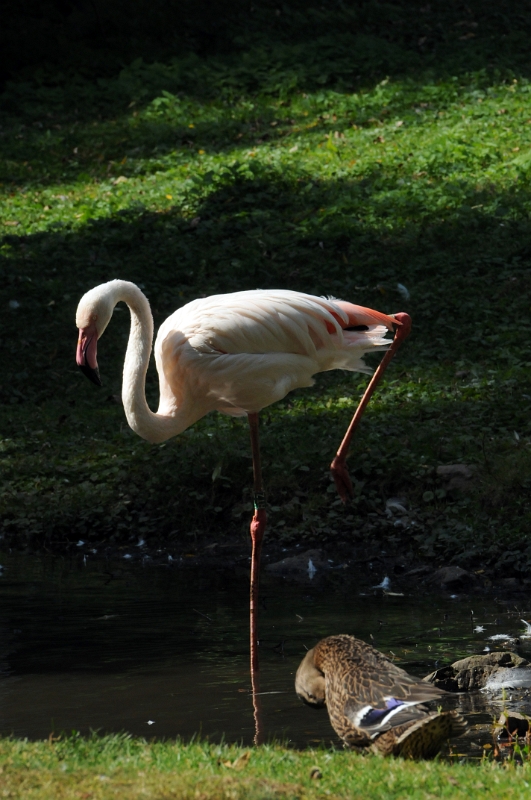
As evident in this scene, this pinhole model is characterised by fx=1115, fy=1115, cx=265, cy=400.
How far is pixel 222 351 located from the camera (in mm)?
6414

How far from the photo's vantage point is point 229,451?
8.58 m

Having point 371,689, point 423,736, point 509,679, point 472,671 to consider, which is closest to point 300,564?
point 472,671

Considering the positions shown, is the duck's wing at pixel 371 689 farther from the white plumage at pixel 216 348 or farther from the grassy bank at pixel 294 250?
the grassy bank at pixel 294 250

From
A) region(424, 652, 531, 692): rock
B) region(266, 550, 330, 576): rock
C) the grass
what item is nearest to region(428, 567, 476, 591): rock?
region(266, 550, 330, 576): rock

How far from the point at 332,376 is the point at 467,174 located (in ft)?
12.5

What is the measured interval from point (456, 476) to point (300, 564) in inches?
52.3

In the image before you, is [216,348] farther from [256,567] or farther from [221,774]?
[221,774]

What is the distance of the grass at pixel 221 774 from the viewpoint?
3486 millimetres

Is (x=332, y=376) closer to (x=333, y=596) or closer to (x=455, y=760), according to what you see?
(x=333, y=596)

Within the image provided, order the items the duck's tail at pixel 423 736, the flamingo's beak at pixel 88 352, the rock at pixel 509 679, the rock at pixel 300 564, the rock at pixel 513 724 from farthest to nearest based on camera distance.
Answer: the rock at pixel 300 564 → the flamingo's beak at pixel 88 352 → the rock at pixel 509 679 → the rock at pixel 513 724 → the duck's tail at pixel 423 736

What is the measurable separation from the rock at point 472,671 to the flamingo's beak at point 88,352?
244 centimetres

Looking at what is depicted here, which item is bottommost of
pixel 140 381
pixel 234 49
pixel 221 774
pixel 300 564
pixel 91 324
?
pixel 300 564

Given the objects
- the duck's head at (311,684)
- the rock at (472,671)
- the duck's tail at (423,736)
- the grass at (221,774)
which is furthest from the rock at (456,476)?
the grass at (221,774)

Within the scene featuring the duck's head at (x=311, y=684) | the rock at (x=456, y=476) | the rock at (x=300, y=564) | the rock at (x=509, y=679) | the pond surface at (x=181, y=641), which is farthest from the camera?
the rock at (x=456, y=476)
